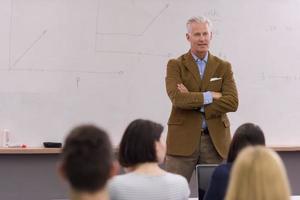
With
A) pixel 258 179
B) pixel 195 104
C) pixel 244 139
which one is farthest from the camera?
pixel 195 104

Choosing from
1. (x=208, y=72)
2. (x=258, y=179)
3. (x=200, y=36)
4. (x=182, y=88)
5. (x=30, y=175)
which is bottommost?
(x=30, y=175)

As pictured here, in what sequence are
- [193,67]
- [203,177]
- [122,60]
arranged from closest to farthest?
[203,177], [193,67], [122,60]

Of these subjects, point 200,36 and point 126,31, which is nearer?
point 200,36

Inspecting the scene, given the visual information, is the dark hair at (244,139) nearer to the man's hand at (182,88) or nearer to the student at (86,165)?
the student at (86,165)

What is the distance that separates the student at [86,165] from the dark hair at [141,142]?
23.0 inches

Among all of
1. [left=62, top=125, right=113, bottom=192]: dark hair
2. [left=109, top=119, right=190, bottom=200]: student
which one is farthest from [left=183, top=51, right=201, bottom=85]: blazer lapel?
[left=62, top=125, right=113, bottom=192]: dark hair

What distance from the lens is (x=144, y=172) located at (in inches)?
86.5

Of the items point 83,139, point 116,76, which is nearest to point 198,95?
point 116,76

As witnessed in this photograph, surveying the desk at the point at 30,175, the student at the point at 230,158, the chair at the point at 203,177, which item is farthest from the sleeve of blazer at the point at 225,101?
the desk at the point at 30,175

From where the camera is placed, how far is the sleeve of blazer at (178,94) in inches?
140

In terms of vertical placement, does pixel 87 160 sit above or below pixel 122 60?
below

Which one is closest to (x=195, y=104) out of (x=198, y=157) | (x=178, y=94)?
(x=178, y=94)

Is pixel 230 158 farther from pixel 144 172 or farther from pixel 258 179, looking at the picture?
pixel 258 179

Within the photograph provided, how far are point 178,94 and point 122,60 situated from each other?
2.87 feet
